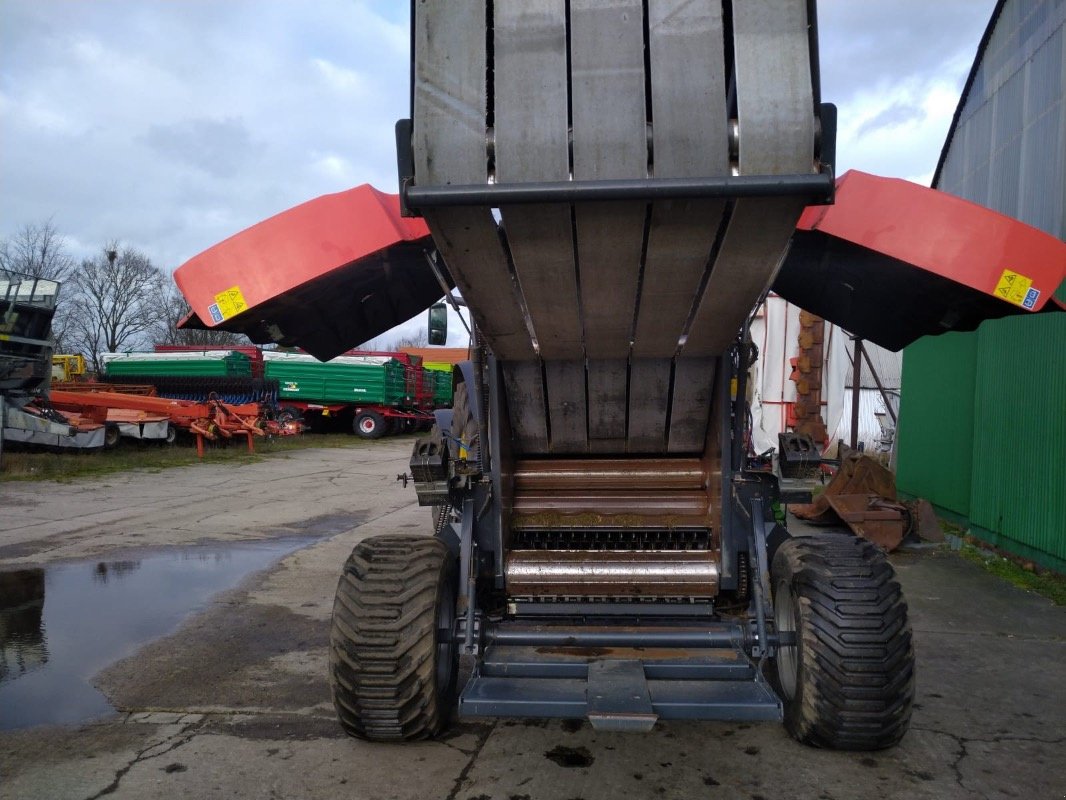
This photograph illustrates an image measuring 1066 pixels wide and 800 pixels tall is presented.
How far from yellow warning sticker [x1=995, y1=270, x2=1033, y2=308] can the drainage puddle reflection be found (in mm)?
4502

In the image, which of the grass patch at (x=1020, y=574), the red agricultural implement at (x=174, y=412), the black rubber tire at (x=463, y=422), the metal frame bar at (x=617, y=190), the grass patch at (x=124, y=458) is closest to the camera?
the metal frame bar at (x=617, y=190)

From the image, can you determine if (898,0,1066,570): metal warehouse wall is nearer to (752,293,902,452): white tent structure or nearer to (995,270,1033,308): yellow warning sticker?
(752,293,902,452): white tent structure

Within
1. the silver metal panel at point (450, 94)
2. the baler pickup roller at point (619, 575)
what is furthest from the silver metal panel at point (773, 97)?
the baler pickup roller at point (619, 575)

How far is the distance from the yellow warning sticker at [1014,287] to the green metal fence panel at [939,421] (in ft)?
23.6

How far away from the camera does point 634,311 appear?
3.24 metres

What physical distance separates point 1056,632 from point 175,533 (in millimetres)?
8503

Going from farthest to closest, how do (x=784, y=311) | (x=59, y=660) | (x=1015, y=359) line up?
(x=784, y=311), (x=1015, y=359), (x=59, y=660)

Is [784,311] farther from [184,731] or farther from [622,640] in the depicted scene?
[184,731]

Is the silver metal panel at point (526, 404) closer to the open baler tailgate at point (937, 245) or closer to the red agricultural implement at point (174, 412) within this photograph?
the open baler tailgate at point (937, 245)

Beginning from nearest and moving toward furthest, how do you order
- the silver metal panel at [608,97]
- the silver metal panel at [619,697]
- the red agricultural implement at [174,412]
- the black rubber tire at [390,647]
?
the silver metal panel at [608,97] → the silver metal panel at [619,697] → the black rubber tire at [390,647] → the red agricultural implement at [174,412]

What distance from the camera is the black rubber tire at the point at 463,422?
486 cm

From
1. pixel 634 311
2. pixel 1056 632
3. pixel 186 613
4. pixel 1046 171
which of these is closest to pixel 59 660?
pixel 186 613

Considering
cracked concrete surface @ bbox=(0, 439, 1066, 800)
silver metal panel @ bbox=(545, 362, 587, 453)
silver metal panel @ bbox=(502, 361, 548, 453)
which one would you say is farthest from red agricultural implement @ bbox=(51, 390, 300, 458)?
silver metal panel @ bbox=(545, 362, 587, 453)

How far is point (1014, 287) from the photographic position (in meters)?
2.83
